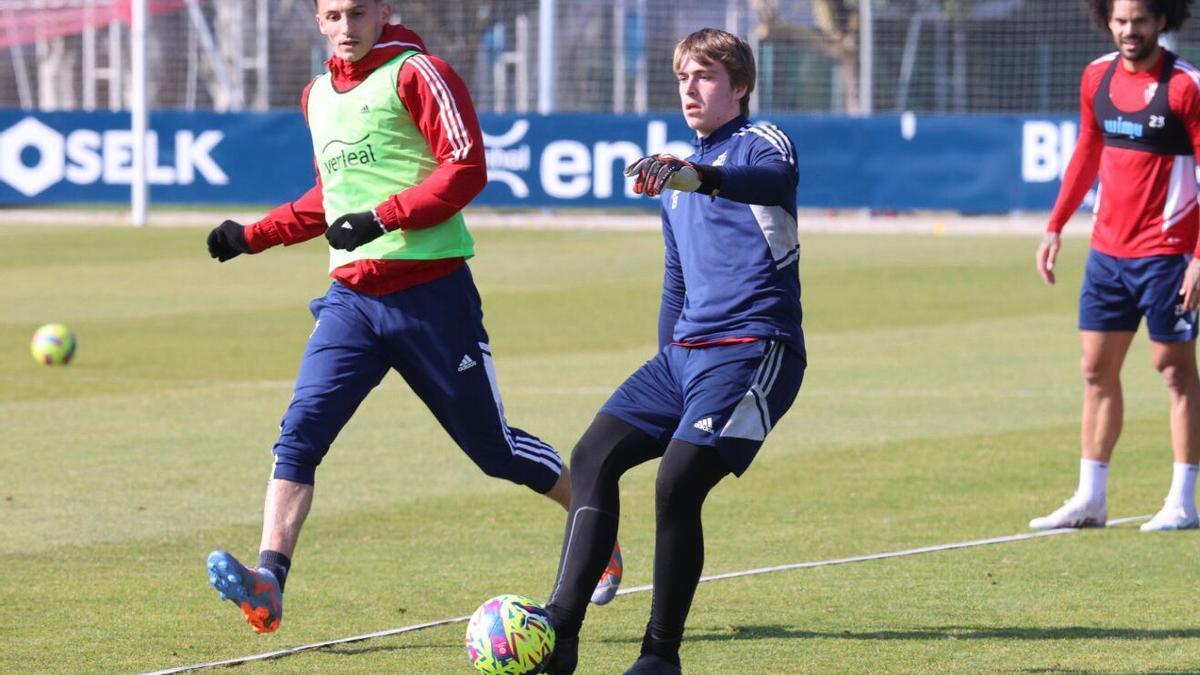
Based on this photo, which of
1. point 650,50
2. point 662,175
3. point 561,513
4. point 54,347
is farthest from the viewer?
point 650,50

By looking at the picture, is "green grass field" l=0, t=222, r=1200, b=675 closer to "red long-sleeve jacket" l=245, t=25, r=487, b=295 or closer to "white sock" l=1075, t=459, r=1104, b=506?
"white sock" l=1075, t=459, r=1104, b=506

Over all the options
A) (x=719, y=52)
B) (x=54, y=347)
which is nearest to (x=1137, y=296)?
(x=719, y=52)

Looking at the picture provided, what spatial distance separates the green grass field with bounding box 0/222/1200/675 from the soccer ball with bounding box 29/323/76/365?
0.41 feet

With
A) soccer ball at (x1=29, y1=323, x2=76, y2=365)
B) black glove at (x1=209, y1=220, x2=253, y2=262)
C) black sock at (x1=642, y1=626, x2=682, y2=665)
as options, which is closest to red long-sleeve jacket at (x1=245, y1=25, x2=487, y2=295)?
black glove at (x1=209, y1=220, x2=253, y2=262)

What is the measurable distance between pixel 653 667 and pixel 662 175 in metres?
1.41

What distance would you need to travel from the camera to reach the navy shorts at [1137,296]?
8562 mm

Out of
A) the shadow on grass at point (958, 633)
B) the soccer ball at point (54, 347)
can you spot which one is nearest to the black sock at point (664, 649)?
the shadow on grass at point (958, 633)

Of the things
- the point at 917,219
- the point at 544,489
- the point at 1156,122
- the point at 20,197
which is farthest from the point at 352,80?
the point at 917,219

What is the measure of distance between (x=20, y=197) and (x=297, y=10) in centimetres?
683

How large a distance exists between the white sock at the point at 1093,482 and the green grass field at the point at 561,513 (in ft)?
0.91

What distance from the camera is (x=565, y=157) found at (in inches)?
1135

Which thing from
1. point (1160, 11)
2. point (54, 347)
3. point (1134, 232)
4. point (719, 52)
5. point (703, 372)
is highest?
point (1160, 11)

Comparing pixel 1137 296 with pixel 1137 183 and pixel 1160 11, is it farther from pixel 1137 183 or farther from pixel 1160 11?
pixel 1160 11

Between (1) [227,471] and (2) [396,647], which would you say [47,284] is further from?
(2) [396,647]
